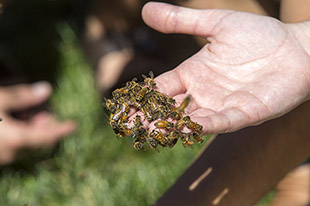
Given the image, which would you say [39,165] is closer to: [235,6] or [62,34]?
[62,34]

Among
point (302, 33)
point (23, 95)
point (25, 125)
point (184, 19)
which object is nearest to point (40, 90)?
point (23, 95)

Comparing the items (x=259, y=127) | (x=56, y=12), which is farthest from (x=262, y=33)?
(x=56, y=12)

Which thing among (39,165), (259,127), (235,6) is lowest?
(39,165)

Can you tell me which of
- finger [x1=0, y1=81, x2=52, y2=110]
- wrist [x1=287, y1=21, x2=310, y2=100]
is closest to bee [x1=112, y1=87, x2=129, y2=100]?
wrist [x1=287, y1=21, x2=310, y2=100]

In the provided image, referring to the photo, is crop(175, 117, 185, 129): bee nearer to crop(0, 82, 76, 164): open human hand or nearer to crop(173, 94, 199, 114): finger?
crop(173, 94, 199, 114): finger

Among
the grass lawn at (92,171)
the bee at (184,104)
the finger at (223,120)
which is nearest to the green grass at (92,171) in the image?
the grass lawn at (92,171)

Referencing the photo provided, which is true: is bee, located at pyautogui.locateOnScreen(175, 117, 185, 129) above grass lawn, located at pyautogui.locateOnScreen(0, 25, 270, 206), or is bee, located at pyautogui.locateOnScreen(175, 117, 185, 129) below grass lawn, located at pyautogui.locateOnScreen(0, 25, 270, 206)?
above
